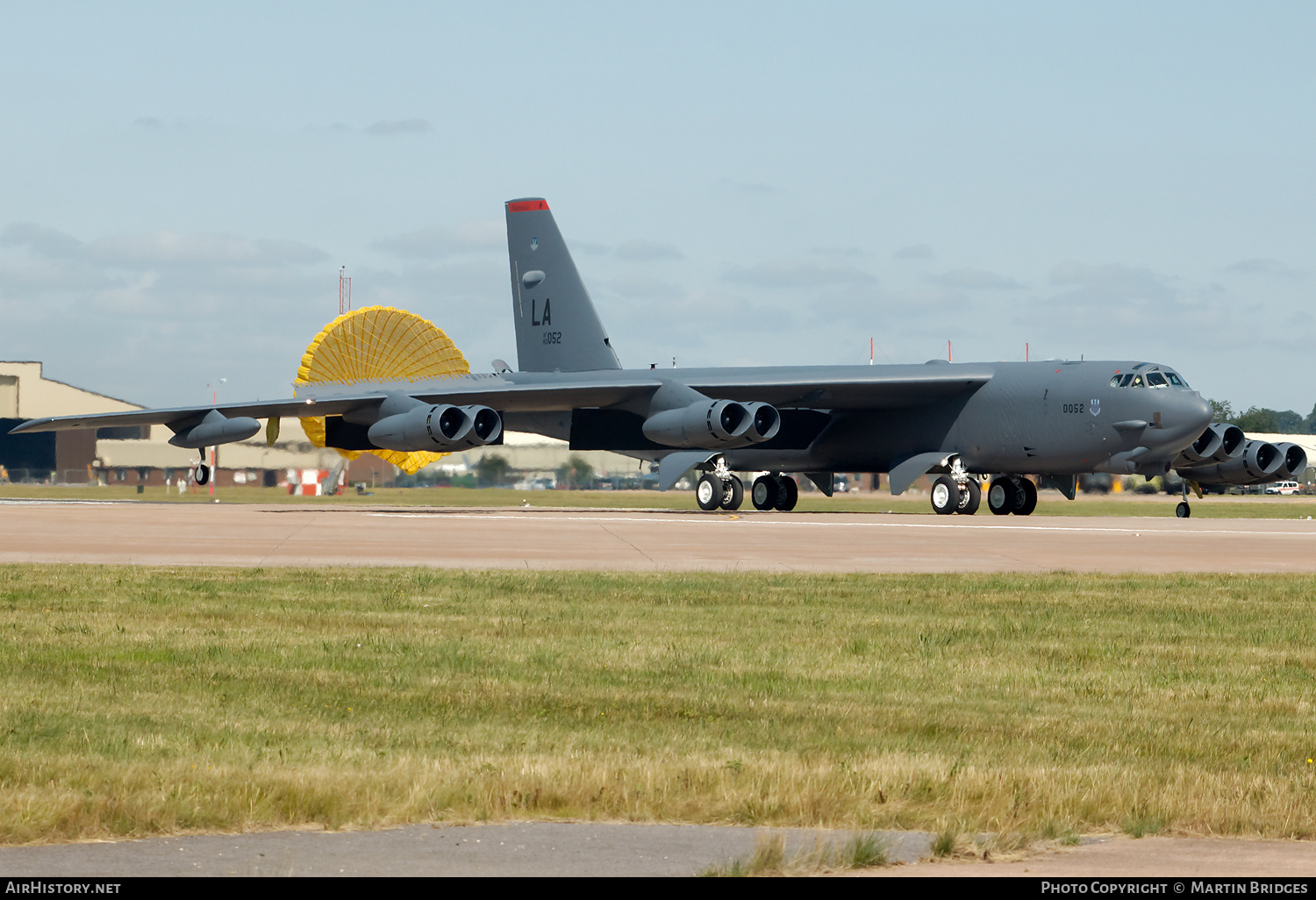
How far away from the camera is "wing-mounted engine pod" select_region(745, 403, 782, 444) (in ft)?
125

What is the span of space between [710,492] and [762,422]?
182 inches

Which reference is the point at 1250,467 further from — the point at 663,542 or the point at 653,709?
the point at 653,709

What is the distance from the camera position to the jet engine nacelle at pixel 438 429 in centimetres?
3794

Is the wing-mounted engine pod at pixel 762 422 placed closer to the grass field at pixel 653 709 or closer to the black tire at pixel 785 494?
the black tire at pixel 785 494

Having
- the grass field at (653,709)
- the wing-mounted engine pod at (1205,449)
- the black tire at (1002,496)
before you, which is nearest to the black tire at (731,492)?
the black tire at (1002,496)

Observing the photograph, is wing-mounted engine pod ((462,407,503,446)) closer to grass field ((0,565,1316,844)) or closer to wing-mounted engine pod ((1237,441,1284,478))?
wing-mounted engine pod ((1237,441,1284,478))

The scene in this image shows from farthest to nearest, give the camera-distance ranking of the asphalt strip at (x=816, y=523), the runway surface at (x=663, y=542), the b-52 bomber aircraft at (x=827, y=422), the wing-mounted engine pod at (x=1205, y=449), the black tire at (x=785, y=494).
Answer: the black tire at (x=785, y=494) < the wing-mounted engine pod at (x=1205, y=449) < the b-52 bomber aircraft at (x=827, y=422) < the asphalt strip at (x=816, y=523) < the runway surface at (x=663, y=542)

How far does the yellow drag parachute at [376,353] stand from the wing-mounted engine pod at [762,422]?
14565 millimetres

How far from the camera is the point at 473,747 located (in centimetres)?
773

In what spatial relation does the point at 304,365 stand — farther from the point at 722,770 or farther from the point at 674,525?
the point at 722,770

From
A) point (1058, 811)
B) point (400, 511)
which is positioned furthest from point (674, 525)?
point (1058, 811)

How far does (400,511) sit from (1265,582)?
26379mm

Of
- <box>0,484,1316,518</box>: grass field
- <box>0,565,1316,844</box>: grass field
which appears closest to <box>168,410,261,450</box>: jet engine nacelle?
<box>0,484,1316,518</box>: grass field

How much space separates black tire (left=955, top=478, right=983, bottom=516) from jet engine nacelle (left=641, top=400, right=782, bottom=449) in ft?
17.8
